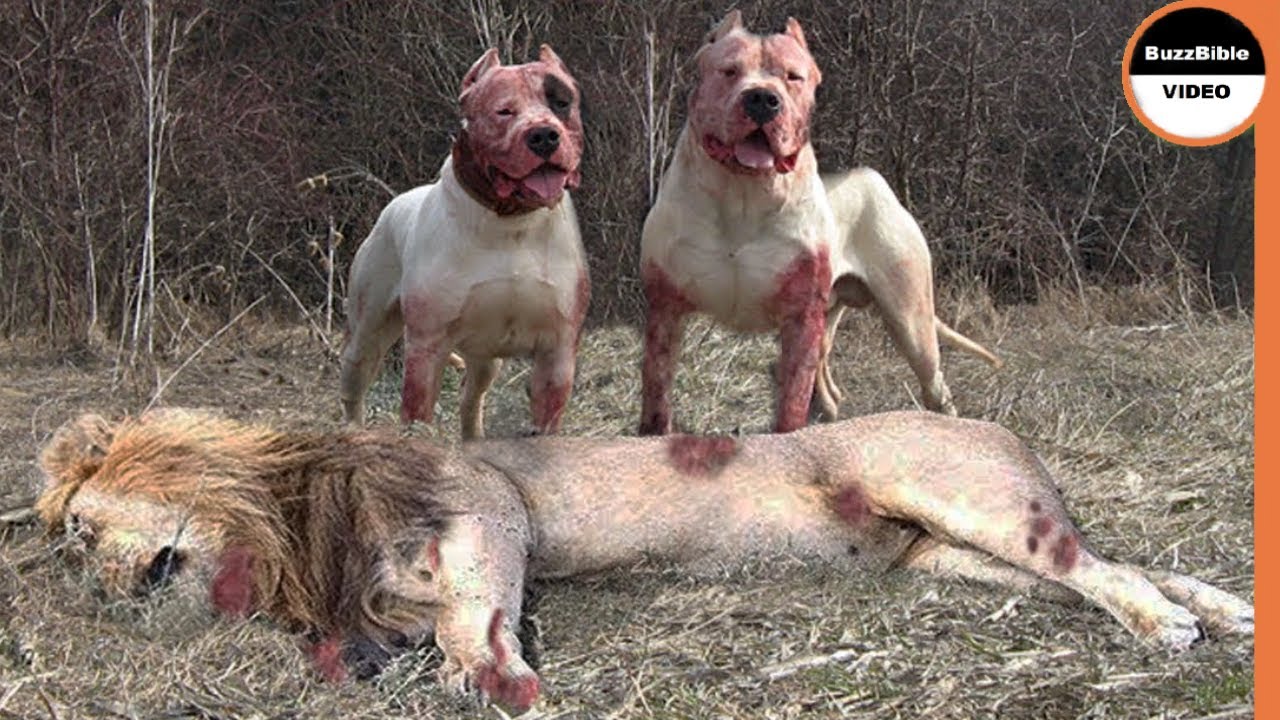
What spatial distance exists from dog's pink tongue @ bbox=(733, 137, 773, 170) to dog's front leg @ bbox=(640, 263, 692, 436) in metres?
0.53

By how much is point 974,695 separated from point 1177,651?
1.72ft

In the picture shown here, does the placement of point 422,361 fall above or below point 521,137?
below

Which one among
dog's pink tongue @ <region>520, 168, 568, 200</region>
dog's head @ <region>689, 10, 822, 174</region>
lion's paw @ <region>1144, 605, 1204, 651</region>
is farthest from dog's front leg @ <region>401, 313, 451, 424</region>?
lion's paw @ <region>1144, 605, 1204, 651</region>

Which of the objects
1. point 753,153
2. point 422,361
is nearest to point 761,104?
point 753,153

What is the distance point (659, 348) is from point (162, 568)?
1.91 meters

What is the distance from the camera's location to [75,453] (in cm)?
390

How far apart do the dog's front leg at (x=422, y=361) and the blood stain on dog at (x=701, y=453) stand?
965 mm

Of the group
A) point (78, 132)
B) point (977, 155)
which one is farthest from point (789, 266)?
point (977, 155)

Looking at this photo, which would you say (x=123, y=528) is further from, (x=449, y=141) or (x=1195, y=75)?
(x=449, y=141)

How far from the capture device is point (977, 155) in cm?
1094

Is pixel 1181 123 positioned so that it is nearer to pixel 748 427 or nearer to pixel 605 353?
pixel 748 427

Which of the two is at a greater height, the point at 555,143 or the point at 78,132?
the point at 555,143

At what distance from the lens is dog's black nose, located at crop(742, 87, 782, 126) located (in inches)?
184

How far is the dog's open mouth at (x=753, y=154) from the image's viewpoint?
474 centimetres
